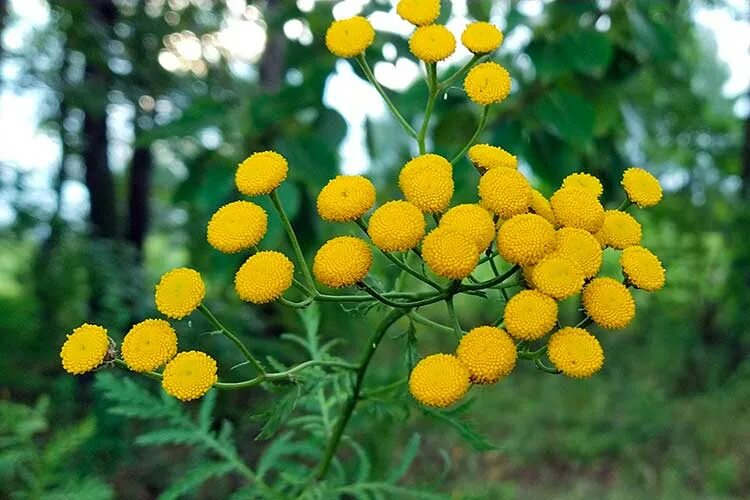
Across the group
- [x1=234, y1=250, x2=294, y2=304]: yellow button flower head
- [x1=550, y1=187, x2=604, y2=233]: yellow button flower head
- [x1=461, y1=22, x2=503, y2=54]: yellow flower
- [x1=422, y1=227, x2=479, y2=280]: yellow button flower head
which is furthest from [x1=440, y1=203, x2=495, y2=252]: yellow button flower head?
[x1=461, y1=22, x2=503, y2=54]: yellow flower

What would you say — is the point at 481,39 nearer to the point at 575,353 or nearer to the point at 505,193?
the point at 505,193

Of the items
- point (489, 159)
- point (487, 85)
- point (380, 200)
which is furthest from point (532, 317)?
point (380, 200)

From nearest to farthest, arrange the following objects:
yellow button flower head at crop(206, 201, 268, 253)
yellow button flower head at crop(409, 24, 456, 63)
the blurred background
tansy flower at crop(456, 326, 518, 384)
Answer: tansy flower at crop(456, 326, 518, 384) < yellow button flower head at crop(206, 201, 268, 253) < yellow button flower head at crop(409, 24, 456, 63) < the blurred background

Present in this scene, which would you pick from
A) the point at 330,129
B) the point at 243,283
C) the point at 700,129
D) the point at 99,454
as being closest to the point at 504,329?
the point at 243,283

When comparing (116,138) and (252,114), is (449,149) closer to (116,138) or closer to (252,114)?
(252,114)

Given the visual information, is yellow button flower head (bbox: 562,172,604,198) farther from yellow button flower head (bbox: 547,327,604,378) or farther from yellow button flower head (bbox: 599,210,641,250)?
yellow button flower head (bbox: 547,327,604,378)

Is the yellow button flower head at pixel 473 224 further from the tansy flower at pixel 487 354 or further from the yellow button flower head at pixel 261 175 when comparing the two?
the yellow button flower head at pixel 261 175

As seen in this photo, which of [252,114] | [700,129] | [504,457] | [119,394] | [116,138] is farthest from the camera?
[116,138]
